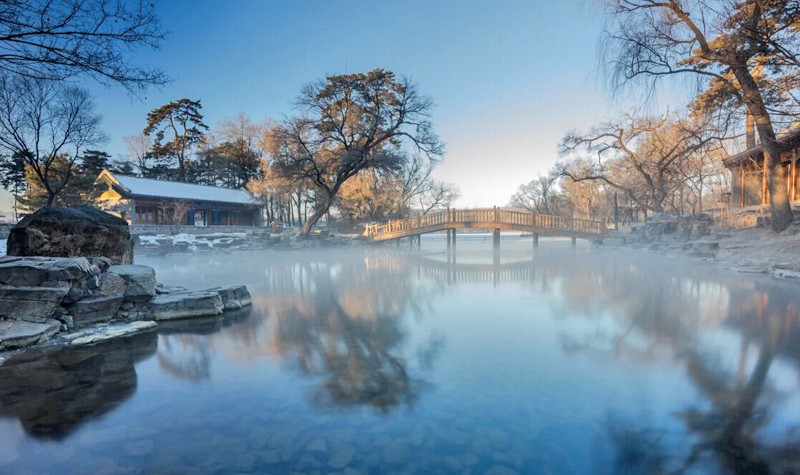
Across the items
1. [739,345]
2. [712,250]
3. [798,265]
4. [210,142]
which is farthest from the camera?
[210,142]

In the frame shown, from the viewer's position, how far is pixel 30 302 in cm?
520

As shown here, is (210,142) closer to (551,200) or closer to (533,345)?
(551,200)

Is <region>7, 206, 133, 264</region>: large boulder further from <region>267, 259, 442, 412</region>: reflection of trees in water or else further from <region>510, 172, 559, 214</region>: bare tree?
<region>510, 172, 559, 214</region>: bare tree

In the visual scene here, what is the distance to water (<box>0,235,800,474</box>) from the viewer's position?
102 inches

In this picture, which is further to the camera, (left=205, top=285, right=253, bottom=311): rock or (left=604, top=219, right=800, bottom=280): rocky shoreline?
(left=604, top=219, right=800, bottom=280): rocky shoreline

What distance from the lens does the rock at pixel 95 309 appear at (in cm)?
573

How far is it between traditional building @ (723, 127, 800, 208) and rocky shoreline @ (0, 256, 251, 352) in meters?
18.8

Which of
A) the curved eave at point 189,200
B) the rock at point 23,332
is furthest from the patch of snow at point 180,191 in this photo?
the rock at point 23,332

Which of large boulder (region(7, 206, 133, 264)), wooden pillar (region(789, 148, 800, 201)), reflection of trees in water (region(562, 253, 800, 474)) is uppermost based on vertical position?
wooden pillar (region(789, 148, 800, 201))

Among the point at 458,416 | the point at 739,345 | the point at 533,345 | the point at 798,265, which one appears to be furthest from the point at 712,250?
the point at 458,416

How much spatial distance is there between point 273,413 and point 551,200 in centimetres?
4657

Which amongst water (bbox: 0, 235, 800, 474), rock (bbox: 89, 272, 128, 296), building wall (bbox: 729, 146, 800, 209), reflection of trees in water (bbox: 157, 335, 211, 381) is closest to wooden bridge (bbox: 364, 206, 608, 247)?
building wall (bbox: 729, 146, 800, 209)

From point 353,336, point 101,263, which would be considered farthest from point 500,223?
point 101,263

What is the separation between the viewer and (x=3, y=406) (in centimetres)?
336
